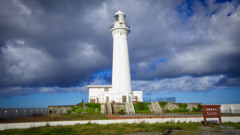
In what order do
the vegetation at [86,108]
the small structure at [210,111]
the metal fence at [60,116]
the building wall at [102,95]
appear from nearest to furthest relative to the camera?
the small structure at [210,111] → the metal fence at [60,116] → the vegetation at [86,108] → the building wall at [102,95]

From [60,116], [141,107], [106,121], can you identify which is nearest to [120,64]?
[141,107]

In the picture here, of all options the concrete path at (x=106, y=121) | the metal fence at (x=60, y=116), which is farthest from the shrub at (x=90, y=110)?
the concrete path at (x=106, y=121)

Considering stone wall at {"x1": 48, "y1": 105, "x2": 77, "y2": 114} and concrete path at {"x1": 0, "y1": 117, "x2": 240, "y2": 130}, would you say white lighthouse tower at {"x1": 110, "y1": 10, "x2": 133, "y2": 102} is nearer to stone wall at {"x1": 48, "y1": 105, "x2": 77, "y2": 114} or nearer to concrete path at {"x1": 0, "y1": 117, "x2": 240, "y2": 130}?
stone wall at {"x1": 48, "y1": 105, "x2": 77, "y2": 114}

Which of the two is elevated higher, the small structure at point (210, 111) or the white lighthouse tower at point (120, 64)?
the white lighthouse tower at point (120, 64)

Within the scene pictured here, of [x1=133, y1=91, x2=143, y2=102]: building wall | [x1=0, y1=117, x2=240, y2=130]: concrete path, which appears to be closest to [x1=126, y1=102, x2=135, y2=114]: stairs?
[x1=0, y1=117, x2=240, y2=130]: concrete path

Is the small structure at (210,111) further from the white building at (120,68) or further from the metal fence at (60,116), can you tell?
the white building at (120,68)

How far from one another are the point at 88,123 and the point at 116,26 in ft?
75.5

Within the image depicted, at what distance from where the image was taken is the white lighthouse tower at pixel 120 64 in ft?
111

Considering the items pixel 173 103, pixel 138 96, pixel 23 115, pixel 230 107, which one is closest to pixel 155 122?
pixel 173 103

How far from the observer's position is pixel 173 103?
29.0 metres

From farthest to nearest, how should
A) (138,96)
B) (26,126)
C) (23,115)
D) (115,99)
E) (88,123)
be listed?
(138,96) < (115,99) < (23,115) < (88,123) < (26,126)

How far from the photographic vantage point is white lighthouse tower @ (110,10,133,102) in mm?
33688

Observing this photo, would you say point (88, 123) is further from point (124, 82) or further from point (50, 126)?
point (124, 82)

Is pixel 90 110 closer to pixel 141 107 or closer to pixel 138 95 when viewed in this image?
pixel 141 107
